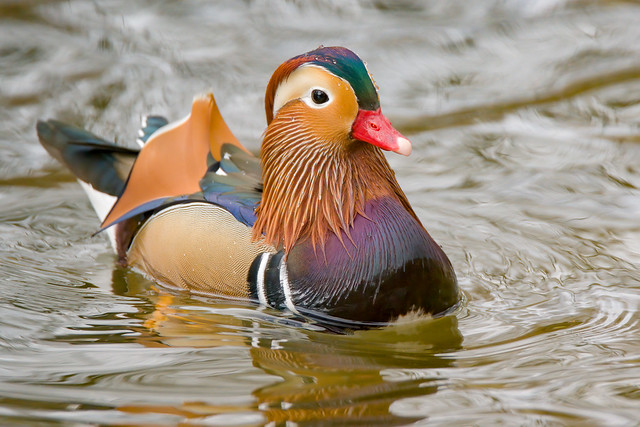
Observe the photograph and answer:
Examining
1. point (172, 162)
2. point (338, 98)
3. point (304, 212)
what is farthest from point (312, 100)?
point (172, 162)

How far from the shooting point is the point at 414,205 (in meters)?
5.75

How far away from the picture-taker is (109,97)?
24.4 ft

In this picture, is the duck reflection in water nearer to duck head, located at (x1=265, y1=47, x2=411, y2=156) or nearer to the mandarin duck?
the mandarin duck

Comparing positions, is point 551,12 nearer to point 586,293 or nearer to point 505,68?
point 505,68

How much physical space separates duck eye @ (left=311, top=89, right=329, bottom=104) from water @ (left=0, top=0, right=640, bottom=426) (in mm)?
980

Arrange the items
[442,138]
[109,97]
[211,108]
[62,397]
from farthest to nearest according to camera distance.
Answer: [109,97]
[442,138]
[211,108]
[62,397]

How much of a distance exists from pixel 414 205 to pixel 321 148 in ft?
5.29

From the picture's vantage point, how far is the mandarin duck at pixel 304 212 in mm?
4055

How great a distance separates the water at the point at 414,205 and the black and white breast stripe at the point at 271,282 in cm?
8

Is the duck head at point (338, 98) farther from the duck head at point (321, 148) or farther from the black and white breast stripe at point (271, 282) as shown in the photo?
the black and white breast stripe at point (271, 282)

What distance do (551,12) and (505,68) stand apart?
3.81ft

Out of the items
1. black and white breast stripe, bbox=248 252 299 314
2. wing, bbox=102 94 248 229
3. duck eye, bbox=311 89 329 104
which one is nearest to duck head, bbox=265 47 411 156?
duck eye, bbox=311 89 329 104

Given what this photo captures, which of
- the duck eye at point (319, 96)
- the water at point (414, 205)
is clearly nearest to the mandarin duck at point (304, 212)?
the duck eye at point (319, 96)

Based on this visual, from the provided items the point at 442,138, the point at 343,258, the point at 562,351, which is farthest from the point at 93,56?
the point at 562,351
